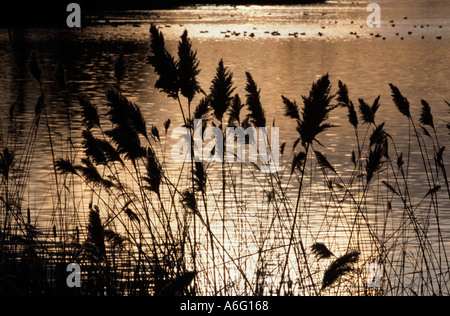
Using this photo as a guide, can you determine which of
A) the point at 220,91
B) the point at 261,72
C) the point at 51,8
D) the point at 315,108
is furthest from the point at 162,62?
the point at 51,8

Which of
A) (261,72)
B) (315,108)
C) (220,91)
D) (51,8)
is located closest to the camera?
(315,108)

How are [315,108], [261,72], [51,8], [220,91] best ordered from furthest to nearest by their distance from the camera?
[51,8], [261,72], [220,91], [315,108]

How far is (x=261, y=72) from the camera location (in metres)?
33.6

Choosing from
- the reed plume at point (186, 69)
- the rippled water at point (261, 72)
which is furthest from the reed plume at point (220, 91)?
the rippled water at point (261, 72)

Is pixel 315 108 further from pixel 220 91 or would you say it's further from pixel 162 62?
pixel 162 62

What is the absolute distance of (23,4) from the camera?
289 feet

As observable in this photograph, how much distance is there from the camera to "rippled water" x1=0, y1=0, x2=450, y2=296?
13.9 metres

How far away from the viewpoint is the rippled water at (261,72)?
13875 mm

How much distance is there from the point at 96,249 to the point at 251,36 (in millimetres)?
56195

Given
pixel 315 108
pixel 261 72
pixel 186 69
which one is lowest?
pixel 315 108

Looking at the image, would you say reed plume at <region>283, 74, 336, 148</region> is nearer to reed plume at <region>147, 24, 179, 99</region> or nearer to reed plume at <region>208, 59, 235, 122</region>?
reed plume at <region>208, 59, 235, 122</region>

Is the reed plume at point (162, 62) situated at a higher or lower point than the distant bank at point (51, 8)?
lower

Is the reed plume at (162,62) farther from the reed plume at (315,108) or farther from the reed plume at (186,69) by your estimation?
the reed plume at (315,108)
